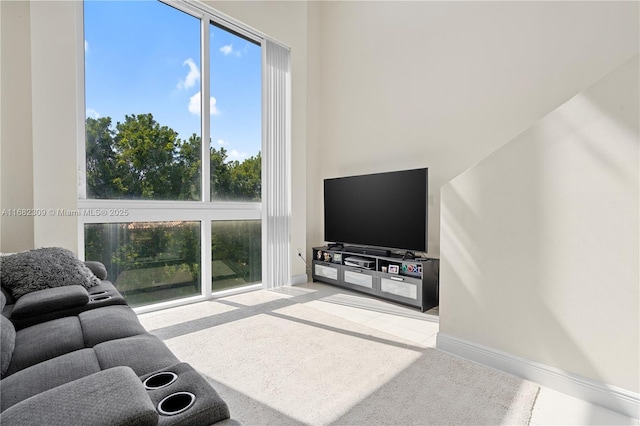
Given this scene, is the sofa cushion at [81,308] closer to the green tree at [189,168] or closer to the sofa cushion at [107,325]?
the sofa cushion at [107,325]

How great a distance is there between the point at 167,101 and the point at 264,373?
9.31ft

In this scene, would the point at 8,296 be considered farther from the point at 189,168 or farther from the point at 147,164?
the point at 189,168

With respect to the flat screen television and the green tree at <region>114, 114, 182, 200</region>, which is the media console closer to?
the flat screen television

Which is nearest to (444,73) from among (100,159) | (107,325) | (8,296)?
(100,159)

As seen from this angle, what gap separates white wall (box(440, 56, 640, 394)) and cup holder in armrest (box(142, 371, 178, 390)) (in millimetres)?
1851

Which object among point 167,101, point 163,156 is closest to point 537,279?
point 163,156

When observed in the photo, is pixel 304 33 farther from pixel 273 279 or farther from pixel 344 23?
pixel 273 279

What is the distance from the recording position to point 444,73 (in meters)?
3.42

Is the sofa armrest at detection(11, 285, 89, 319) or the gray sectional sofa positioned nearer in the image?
the gray sectional sofa

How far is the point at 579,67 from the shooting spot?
2635mm

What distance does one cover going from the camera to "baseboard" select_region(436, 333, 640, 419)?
1530 millimetres

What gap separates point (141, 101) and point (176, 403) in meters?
3.12

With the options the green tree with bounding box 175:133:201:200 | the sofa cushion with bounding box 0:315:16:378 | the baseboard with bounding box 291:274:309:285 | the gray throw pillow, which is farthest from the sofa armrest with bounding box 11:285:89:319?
the baseboard with bounding box 291:274:309:285

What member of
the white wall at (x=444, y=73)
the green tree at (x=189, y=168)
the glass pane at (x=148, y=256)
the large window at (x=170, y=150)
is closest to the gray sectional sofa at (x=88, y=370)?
the glass pane at (x=148, y=256)
